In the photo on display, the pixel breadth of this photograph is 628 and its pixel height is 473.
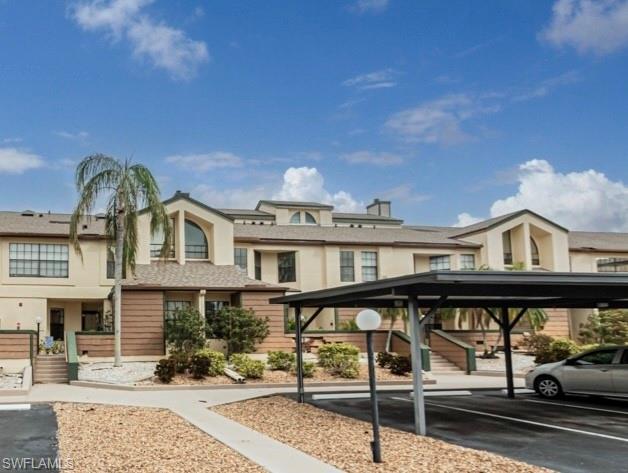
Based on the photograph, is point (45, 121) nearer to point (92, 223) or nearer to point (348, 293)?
point (92, 223)

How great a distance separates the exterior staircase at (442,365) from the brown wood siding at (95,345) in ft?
Answer: 42.7

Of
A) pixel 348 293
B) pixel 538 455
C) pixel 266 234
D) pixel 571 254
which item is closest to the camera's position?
pixel 538 455

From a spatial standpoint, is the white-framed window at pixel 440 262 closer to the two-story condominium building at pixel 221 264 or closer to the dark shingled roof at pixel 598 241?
the two-story condominium building at pixel 221 264

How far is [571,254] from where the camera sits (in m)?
40.0

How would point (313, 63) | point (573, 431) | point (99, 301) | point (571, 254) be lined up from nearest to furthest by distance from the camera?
point (573, 431) → point (313, 63) → point (99, 301) → point (571, 254)

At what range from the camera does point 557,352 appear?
25625 millimetres

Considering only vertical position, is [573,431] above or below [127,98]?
below

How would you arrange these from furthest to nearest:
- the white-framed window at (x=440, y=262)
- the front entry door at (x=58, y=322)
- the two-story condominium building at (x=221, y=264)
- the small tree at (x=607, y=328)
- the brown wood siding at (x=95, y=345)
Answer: the white-framed window at (x=440, y=262) → the front entry door at (x=58, y=322) → the small tree at (x=607, y=328) → the two-story condominium building at (x=221, y=264) → the brown wood siding at (x=95, y=345)

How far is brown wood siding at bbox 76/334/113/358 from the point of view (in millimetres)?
26891

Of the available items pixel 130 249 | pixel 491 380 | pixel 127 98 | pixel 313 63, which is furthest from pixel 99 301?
pixel 491 380

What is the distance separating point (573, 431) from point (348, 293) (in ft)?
15.7

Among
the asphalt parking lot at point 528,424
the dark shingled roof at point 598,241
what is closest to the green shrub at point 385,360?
the asphalt parking lot at point 528,424

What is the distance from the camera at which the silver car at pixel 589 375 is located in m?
16.1

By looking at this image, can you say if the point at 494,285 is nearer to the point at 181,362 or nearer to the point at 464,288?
the point at 464,288
